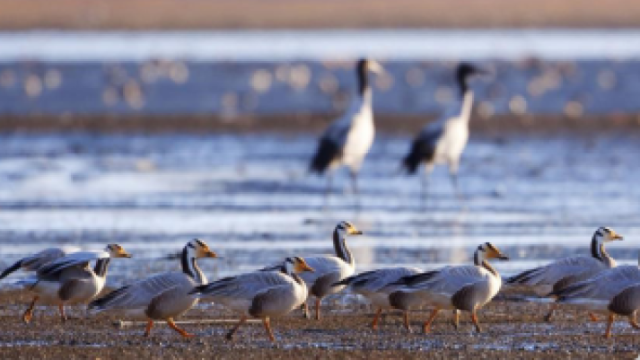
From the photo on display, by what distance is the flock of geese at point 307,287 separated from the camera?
12172 millimetres

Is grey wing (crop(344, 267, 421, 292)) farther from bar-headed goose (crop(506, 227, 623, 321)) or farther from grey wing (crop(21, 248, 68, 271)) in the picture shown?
grey wing (crop(21, 248, 68, 271))

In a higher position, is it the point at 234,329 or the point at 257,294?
the point at 257,294

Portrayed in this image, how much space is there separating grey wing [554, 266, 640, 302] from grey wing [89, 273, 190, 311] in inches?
119

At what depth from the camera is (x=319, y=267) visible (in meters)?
13.7

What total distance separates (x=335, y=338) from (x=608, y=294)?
2.19m

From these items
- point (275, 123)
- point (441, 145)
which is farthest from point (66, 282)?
point (275, 123)

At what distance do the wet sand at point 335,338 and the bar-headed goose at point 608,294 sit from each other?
22cm

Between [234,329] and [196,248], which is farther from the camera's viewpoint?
[196,248]

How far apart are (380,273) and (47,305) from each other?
3.27 meters

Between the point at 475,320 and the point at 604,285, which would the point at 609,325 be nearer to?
the point at 604,285

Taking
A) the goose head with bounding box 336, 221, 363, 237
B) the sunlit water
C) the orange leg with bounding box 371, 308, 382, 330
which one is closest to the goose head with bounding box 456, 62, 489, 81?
the goose head with bounding box 336, 221, 363, 237

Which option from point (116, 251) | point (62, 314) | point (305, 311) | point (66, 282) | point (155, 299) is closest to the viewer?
point (155, 299)

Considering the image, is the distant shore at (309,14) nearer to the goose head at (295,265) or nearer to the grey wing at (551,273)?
the grey wing at (551,273)

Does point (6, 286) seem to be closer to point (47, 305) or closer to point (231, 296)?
point (47, 305)
